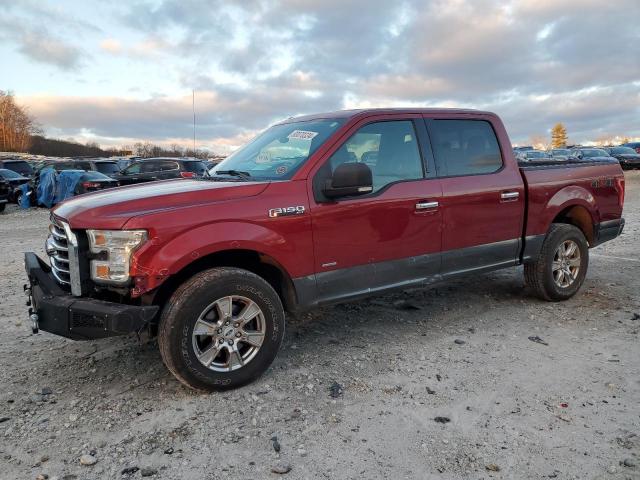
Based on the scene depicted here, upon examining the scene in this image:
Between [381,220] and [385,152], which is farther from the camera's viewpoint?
[385,152]

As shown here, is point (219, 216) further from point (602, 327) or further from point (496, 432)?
point (602, 327)

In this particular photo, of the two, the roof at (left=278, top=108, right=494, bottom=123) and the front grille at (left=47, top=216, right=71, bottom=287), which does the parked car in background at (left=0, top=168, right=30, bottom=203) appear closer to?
the front grille at (left=47, top=216, right=71, bottom=287)

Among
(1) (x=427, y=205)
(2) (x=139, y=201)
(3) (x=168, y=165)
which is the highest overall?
(3) (x=168, y=165)

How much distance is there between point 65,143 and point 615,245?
326ft

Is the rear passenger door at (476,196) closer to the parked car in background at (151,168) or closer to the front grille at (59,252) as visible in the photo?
the front grille at (59,252)

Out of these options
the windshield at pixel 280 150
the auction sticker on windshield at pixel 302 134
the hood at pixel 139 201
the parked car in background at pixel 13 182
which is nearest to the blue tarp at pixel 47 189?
the parked car in background at pixel 13 182

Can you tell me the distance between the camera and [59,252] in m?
3.61

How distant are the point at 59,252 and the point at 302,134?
6.79 ft

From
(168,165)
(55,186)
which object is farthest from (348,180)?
(55,186)

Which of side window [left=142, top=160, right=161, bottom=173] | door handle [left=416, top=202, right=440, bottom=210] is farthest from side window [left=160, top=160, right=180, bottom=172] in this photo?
door handle [left=416, top=202, right=440, bottom=210]

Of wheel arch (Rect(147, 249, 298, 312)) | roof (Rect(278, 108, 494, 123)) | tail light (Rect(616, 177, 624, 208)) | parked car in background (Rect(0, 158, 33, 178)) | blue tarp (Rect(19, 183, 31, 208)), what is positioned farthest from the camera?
parked car in background (Rect(0, 158, 33, 178))

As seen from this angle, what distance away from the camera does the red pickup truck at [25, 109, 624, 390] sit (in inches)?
128

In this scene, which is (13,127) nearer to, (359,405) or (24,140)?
(24,140)

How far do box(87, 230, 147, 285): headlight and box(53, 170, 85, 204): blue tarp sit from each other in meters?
15.2
